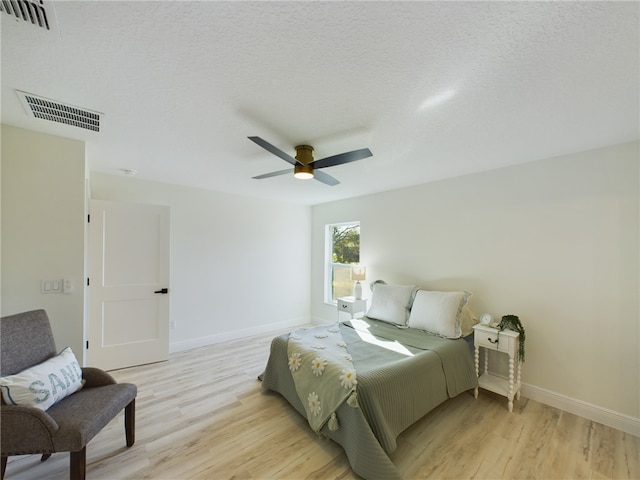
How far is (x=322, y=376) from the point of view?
82.5 inches

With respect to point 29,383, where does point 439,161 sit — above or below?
above

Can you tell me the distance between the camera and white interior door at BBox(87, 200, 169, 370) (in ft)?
10.2

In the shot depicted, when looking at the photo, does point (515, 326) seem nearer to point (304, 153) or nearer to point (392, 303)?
point (392, 303)

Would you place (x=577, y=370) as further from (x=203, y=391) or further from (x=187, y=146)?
(x=187, y=146)

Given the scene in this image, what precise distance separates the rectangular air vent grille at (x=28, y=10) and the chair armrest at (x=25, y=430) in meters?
1.88

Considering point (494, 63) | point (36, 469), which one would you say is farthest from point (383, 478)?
point (494, 63)

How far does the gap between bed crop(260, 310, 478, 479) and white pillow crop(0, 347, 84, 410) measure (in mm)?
1558

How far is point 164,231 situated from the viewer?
350 cm

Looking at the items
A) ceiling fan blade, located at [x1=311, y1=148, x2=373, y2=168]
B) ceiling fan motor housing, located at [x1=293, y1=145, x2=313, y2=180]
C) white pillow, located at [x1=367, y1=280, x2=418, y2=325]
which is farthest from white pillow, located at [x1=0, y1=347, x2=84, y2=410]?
white pillow, located at [x1=367, y1=280, x2=418, y2=325]

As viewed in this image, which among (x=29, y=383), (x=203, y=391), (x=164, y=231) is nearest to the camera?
(x=29, y=383)

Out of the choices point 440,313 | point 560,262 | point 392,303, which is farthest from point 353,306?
point 560,262

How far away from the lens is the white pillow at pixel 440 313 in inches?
110

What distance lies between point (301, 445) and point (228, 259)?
2.96 m

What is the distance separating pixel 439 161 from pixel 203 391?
342 centimetres
